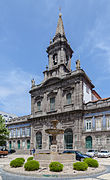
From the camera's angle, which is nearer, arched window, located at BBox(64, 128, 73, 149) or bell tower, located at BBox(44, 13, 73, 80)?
arched window, located at BBox(64, 128, 73, 149)

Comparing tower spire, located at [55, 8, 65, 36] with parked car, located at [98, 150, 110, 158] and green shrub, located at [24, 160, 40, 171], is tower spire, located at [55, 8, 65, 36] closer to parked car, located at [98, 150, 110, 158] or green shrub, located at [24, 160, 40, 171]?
parked car, located at [98, 150, 110, 158]

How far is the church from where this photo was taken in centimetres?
3105

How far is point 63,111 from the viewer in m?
35.0

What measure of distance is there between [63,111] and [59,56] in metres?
13.8

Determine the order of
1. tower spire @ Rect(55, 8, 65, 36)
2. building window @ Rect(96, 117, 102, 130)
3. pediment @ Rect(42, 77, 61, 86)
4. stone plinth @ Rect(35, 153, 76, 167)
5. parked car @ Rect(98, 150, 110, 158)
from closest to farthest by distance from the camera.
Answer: stone plinth @ Rect(35, 153, 76, 167) < parked car @ Rect(98, 150, 110, 158) < building window @ Rect(96, 117, 102, 130) < pediment @ Rect(42, 77, 61, 86) < tower spire @ Rect(55, 8, 65, 36)

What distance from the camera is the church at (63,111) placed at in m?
31.0

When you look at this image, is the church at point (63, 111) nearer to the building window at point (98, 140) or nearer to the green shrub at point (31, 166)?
the building window at point (98, 140)

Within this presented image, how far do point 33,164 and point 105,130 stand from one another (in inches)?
807

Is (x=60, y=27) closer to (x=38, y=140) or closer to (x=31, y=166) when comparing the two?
(x=38, y=140)

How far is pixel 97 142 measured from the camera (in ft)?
98.7

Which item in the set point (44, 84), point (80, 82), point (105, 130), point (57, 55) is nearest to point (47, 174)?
point (105, 130)

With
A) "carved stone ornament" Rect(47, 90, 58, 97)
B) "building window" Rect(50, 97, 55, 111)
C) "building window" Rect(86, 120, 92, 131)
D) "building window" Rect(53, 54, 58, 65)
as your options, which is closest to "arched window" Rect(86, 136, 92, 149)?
"building window" Rect(86, 120, 92, 131)

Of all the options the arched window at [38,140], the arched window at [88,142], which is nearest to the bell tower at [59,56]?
the arched window at [38,140]

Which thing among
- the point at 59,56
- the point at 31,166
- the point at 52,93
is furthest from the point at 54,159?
Result: the point at 59,56
